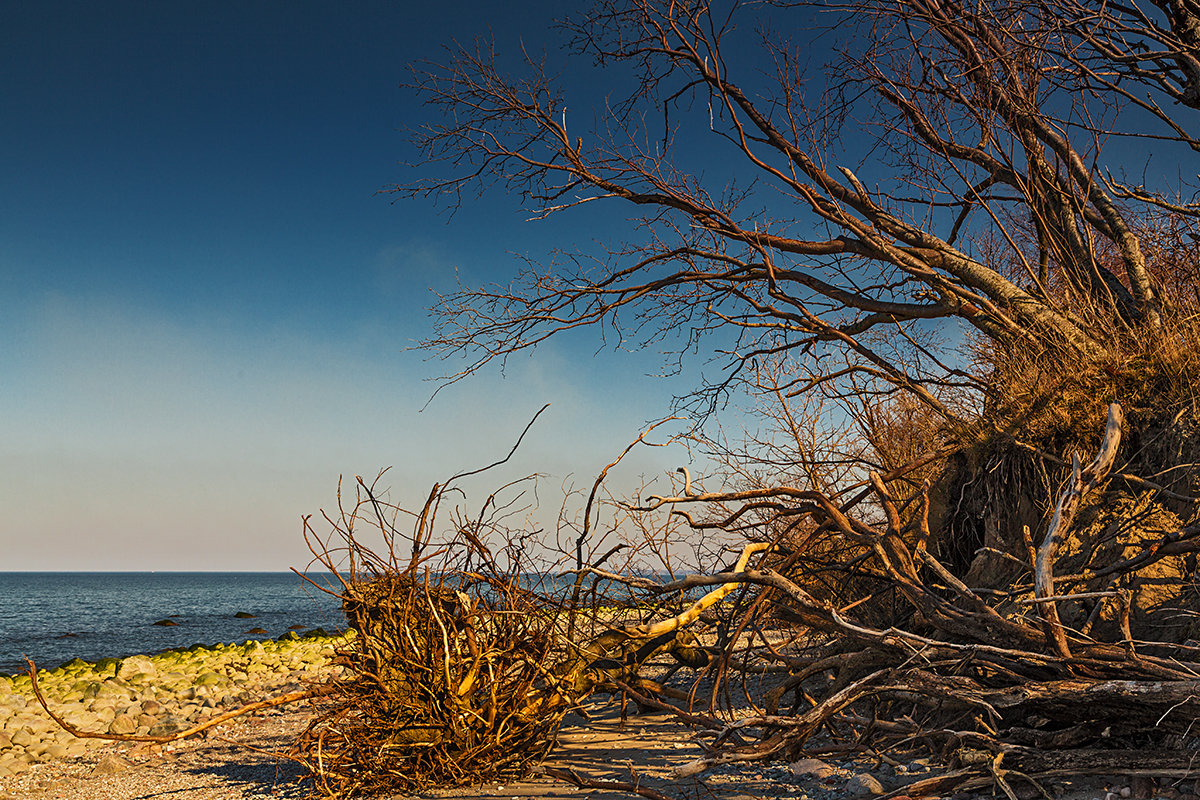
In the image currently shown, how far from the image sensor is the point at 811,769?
456 centimetres

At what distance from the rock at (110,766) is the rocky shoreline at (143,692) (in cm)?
60

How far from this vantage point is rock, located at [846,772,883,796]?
395 cm

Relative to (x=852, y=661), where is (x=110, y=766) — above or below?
below

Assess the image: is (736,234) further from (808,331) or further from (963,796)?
(963,796)

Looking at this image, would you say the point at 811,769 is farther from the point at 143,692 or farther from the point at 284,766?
the point at 143,692

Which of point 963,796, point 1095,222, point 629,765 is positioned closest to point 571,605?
point 629,765

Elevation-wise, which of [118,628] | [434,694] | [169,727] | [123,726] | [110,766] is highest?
[434,694]

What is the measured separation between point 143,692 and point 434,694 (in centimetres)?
1059

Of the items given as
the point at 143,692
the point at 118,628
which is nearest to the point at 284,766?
the point at 143,692

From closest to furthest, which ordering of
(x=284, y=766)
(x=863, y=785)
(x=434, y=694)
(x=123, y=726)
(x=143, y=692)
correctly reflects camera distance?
1. (x=863, y=785)
2. (x=434, y=694)
3. (x=284, y=766)
4. (x=123, y=726)
5. (x=143, y=692)

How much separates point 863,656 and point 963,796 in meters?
1.33

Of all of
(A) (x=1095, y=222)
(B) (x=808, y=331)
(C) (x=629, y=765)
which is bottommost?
(C) (x=629, y=765)

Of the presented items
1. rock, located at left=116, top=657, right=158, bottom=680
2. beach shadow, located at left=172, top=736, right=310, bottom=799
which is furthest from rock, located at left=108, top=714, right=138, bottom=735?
rock, located at left=116, top=657, right=158, bottom=680

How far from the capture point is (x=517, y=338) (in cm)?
939
